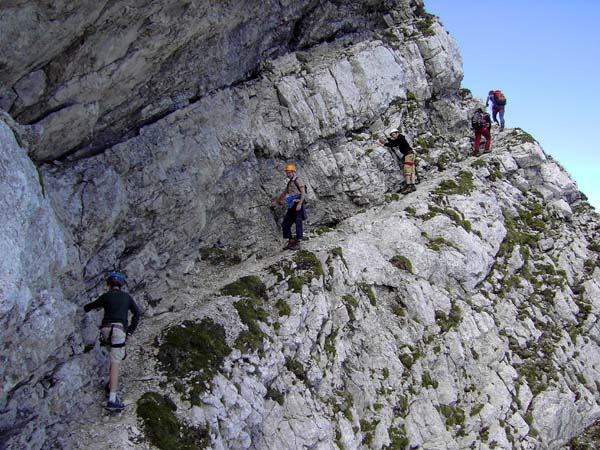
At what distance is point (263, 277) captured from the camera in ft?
65.3

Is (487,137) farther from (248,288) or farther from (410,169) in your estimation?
(248,288)

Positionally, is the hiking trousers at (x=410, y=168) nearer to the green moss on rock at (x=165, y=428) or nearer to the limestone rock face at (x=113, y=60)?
the limestone rock face at (x=113, y=60)

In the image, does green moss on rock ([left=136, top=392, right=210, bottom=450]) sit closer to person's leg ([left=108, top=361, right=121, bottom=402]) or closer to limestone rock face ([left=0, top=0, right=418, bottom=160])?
person's leg ([left=108, top=361, right=121, bottom=402])

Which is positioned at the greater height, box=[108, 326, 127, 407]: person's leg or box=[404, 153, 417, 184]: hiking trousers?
box=[404, 153, 417, 184]: hiking trousers

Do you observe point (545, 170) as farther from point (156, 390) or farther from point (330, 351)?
point (156, 390)

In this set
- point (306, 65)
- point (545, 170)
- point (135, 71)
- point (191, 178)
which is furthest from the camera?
point (545, 170)

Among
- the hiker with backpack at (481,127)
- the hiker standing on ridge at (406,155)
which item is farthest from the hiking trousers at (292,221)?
the hiker with backpack at (481,127)

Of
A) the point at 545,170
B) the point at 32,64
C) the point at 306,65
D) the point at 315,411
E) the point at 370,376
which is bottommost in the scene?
the point at 315,411

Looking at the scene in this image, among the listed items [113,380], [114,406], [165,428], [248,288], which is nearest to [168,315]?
[248,288]

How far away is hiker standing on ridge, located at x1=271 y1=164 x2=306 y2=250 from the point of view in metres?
20.9

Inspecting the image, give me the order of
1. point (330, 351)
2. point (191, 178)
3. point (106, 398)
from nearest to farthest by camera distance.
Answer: point (106, 398) < point (330, 351) < point (191, 178)

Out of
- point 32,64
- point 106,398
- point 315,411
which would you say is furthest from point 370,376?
point 32,64

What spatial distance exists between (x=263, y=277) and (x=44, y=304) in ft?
29.1

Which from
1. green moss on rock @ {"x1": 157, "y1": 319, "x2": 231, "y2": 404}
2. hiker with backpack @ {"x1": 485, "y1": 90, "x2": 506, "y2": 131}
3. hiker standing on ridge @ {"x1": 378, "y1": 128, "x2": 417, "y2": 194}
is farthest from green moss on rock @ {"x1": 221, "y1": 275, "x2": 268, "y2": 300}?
hiker with backpack @ {"x1": 485, "y1": 90, "x2": 506, "y2": 131}
